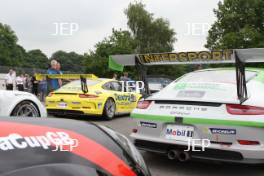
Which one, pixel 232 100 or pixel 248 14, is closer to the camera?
pixel 232 100

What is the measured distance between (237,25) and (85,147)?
45959mm

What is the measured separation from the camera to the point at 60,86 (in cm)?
1127

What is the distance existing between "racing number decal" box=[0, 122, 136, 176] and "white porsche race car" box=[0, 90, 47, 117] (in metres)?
4.50

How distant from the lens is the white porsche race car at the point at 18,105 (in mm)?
6613

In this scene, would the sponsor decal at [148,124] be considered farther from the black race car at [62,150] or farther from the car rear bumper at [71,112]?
the car rear bumper at [71,112]

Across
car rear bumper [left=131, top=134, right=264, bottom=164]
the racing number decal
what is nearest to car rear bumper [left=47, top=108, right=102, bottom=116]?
car rear bumper [left=131, top=134, right=264, bottom=164]

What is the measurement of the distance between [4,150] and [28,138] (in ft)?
0.54

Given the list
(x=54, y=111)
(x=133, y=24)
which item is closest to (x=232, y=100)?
(x=54, y=111)

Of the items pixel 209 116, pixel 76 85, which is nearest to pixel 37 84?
pixel 76 85

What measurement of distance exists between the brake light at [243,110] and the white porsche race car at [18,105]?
3698 mm

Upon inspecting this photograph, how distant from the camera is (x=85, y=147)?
2117 millimetres

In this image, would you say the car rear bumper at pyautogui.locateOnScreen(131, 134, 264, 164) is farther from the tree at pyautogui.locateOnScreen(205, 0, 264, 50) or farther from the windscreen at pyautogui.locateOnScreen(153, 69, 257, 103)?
the tree at pyautogui.locateOnScreen(205, 0, 264, 50)

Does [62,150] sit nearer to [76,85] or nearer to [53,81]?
[76,85]

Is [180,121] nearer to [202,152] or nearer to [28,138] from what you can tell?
[202,152]
